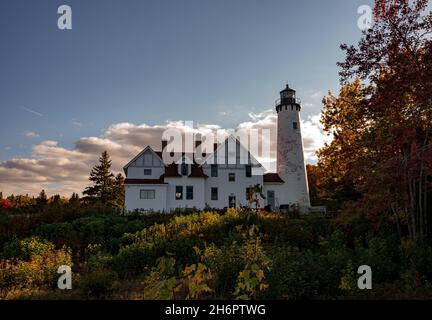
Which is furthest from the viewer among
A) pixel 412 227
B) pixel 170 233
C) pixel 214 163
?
pixel 214 163

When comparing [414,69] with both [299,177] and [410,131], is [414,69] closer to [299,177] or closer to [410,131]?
[410,131]

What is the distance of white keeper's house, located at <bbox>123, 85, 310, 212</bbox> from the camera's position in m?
31.8

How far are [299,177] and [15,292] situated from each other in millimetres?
29856

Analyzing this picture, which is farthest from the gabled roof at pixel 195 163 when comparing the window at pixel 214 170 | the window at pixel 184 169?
the window at pixel 214 170

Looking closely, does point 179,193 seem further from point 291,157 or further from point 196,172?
point 291,157

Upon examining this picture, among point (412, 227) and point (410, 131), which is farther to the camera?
point (412, 227)

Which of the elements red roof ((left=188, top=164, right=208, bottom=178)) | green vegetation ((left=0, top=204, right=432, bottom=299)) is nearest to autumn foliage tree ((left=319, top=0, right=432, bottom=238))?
green vegetation ((left=0, top=204, right=432, bottom=299))

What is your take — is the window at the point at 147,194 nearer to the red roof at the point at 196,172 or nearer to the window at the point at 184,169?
the window at the point at 184,169

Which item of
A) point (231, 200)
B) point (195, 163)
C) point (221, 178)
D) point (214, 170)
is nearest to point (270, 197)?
point (231, 200)

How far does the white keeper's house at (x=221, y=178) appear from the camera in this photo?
31.8m

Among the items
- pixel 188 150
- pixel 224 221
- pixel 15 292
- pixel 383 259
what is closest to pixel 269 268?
pixel 383 259

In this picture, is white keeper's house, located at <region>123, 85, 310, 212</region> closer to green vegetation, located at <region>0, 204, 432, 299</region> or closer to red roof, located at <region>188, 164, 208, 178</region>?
red roof, located at <region>188, 164, 208, 178</region>

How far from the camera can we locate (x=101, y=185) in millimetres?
46156

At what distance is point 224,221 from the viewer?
1658 cm
